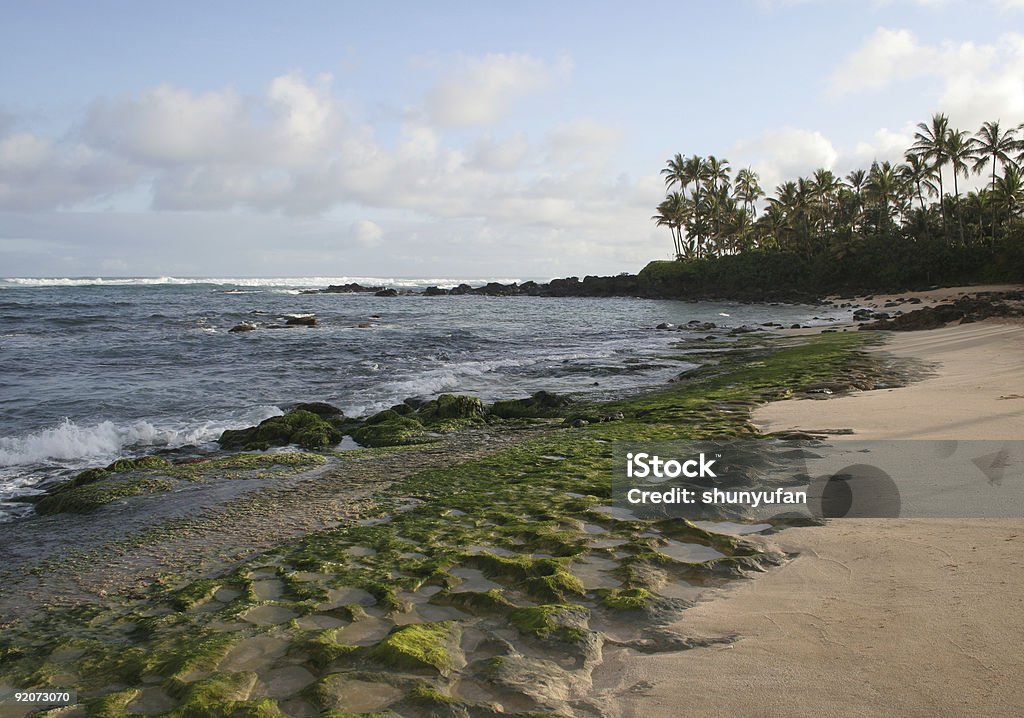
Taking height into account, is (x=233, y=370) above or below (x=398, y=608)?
above

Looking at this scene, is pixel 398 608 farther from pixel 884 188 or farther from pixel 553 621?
pixel 884 188

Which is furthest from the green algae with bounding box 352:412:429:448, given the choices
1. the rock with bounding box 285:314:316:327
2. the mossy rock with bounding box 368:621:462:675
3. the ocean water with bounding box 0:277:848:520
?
the rock with bounding box 285:314:316:327

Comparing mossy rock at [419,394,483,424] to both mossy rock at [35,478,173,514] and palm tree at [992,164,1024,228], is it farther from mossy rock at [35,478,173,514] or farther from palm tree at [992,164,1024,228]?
palm tree at [992,164,1024,228]

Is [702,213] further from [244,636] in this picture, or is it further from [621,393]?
[244,636]

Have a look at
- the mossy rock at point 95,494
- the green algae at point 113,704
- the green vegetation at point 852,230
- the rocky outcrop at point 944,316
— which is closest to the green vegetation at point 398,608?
the green algae at point 113,704

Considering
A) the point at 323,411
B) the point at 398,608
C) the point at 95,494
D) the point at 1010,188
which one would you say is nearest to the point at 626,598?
the point at 398,608

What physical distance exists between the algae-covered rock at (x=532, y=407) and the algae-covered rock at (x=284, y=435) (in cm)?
342

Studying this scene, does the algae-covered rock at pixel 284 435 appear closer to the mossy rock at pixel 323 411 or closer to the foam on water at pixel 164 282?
the mossy rock at pixel 323 411

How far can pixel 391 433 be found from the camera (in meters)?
12.2

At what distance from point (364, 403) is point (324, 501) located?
9017mm

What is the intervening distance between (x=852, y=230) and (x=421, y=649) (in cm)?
7503

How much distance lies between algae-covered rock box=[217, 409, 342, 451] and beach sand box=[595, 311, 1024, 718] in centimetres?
826

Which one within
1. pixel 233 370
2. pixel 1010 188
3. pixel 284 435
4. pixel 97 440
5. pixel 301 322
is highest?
pixel 1010 188

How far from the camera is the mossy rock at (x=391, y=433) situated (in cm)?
1180
